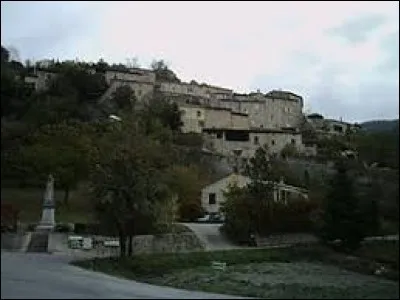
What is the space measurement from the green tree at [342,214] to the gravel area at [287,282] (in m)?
2.21

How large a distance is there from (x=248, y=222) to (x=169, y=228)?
19.3 ft

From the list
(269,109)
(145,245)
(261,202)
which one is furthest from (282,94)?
(145,245)

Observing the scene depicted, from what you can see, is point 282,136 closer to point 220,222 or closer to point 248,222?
point 220,222

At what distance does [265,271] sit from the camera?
27.9 m

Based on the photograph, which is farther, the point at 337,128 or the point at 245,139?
the point at 337,128

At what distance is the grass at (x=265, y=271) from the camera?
63.9ft

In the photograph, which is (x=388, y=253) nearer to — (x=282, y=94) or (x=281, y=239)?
(x=281, y=239)

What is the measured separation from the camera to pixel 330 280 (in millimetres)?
24125

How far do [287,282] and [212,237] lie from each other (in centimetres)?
1838

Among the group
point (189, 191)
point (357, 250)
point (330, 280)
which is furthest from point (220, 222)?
point (330, 280)

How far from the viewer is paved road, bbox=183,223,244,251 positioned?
39.1m

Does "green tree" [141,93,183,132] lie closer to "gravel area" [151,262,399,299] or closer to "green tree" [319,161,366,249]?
"green tree" [319,161,366,249]

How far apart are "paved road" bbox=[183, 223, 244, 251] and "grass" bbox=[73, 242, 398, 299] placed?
3409 mm

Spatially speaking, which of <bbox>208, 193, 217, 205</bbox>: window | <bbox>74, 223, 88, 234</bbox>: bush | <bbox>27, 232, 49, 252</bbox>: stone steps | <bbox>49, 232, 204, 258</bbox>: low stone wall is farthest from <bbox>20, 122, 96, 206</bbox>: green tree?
<bbox>208, 193, 217, 205</bbox>: window
